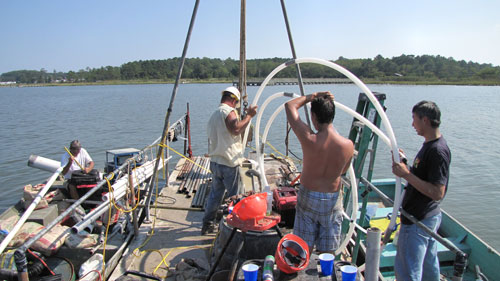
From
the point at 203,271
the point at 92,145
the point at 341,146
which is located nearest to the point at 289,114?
the point at 341,146

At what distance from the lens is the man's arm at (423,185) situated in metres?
2.83

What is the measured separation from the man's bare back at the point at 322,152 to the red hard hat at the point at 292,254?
74cm

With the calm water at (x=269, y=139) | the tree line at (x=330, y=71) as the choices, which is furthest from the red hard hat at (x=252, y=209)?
the tree line at (x=330, y=71)

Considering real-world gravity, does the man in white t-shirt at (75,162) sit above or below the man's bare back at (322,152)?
below

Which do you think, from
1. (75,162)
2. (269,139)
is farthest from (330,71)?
(75,162)

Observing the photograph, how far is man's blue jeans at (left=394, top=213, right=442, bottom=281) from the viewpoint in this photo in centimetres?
298

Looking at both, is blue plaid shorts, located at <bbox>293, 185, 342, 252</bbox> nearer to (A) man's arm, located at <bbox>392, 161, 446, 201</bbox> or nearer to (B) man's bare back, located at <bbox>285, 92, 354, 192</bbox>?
(B) man's bare back, located at <bbox>285, 92, 354, 192</bbox>

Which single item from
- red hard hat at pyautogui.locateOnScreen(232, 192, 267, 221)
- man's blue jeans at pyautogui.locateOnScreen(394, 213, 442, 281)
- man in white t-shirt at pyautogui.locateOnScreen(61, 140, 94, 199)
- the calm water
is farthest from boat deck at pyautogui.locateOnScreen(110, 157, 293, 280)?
the calm water

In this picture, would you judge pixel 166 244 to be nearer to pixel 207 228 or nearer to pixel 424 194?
pixel 207 228

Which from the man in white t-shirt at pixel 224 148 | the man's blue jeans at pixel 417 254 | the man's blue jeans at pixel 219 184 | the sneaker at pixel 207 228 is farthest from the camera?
the sneaker at pixel 207 228

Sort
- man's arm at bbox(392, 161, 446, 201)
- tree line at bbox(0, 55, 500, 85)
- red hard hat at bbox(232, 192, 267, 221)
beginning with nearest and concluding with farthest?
man's arm at bbox(392, 161, 446, 201) < red hard hat at bbox(232, 192, 267, 221) < tree line at bbox(0, 55, 500, 85)

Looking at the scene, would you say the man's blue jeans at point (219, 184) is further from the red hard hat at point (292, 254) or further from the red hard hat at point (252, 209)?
the red hard hat at point (292, 254)

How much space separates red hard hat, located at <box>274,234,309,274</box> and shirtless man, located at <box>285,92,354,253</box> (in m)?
0.69

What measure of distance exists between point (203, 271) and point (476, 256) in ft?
13.7
